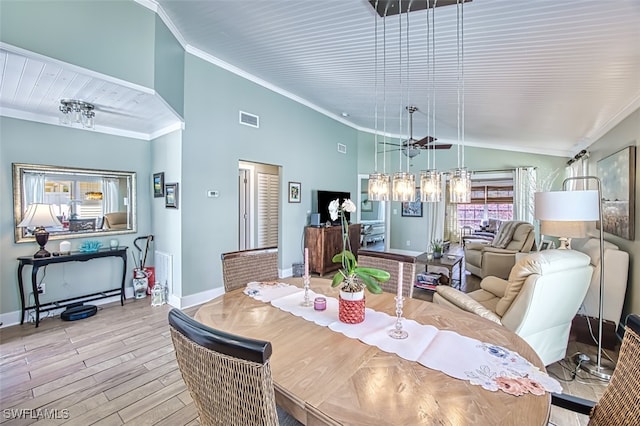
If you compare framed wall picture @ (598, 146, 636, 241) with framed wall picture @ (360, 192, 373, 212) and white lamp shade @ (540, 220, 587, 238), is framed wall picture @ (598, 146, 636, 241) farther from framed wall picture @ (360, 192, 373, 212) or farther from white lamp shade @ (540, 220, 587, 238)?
framed wall picture @ (360, 192, 373, 212)

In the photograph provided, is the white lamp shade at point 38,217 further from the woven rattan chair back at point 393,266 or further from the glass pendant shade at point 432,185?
the glass pendant shade at point 432,185

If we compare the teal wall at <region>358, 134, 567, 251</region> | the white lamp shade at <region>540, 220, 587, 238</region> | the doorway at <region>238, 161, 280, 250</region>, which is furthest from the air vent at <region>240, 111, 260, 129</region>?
the white lamp shade at <region>540, 220, 587, 238</region>

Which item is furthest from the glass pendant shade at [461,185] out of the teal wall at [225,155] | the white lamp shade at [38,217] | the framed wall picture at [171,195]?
the white lamp shade at [38,217]

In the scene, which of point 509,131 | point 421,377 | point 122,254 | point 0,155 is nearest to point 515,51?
point 421,377

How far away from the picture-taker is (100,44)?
7.95ft

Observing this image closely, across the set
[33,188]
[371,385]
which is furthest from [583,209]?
[33,188]

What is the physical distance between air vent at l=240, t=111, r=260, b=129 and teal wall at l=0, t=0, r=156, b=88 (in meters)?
1.69

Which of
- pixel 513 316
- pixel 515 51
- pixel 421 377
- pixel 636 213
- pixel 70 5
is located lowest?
pixel 513 316

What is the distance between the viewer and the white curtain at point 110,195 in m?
4.00

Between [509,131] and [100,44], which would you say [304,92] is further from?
[509,131]

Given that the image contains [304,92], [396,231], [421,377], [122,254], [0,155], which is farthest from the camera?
[396,231]

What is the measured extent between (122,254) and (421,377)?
4.08 meters

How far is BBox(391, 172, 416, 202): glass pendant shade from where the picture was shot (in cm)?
212

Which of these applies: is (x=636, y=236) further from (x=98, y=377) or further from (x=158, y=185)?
(x=158, y=185)
